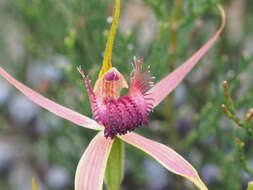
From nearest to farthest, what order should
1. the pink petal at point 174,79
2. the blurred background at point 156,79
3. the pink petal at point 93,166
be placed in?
the pink petal at point 93,166 < the pink petal at point 174,79 < the blurred background at point 156,79

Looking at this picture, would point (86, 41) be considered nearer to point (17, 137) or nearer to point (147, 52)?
point (147, 52)

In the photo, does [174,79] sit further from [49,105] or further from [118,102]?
[49,105]

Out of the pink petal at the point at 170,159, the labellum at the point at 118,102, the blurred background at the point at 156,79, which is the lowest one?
the blurred background at the point at 156,79

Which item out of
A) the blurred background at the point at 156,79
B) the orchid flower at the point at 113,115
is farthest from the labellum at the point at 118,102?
the blurred background at the point at 156,79

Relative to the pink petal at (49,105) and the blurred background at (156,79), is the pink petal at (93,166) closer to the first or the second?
the pink petal at (49,105)

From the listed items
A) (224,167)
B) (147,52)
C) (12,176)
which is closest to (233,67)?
(147,52)

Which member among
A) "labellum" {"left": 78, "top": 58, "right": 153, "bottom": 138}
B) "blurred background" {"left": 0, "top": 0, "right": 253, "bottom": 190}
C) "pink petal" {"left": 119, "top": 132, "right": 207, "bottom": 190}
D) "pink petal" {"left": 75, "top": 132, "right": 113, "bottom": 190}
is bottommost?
"blurred background" {"left": 0, "top": 0, "right": 253, "bottom": 190}

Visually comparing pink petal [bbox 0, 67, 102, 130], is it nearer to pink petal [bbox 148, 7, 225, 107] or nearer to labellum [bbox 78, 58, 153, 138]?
labellum [bbox 78, 58, 153, 138]

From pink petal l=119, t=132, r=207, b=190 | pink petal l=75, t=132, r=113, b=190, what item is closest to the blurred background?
pink petal l=119, t=132, r=207, b=190
